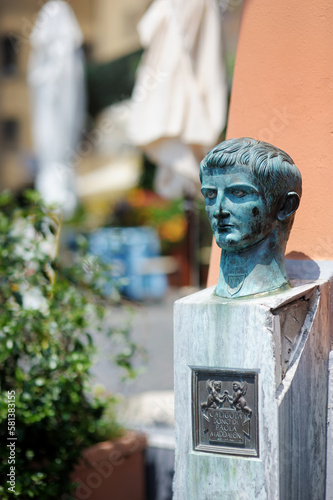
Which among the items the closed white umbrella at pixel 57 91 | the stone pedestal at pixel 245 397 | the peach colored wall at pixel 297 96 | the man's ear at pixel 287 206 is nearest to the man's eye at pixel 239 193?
the man's ear at pixel 287 206

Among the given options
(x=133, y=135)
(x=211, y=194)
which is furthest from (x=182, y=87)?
(x=211, y=194)

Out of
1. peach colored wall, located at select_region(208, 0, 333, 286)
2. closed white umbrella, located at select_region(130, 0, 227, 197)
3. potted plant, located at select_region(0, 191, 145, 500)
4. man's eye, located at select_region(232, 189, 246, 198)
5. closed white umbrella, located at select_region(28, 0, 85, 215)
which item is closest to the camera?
man's eye, located at select_region(232, 189, 246, 198)

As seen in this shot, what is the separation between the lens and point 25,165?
14289 millimetres

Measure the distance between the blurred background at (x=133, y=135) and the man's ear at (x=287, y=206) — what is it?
1474mm

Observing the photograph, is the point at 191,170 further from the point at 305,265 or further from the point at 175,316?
the point at 175,316

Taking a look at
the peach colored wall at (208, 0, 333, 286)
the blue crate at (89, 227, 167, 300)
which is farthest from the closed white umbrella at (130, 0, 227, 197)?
the blue crate at (89, 227, 167, 300)

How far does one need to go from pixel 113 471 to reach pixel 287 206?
190 cm

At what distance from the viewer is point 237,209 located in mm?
2254

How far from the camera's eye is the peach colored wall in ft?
8.83

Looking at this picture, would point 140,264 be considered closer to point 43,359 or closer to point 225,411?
point 43,359

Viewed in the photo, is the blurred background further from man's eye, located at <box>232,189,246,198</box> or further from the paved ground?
man's eye, located at <box>232,189,246,198</box>

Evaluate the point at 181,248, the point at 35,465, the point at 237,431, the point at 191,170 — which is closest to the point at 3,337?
the point at 35,465

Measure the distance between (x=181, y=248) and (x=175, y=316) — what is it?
773 cm

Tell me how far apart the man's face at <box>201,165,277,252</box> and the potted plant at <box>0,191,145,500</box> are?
4.23 ft
